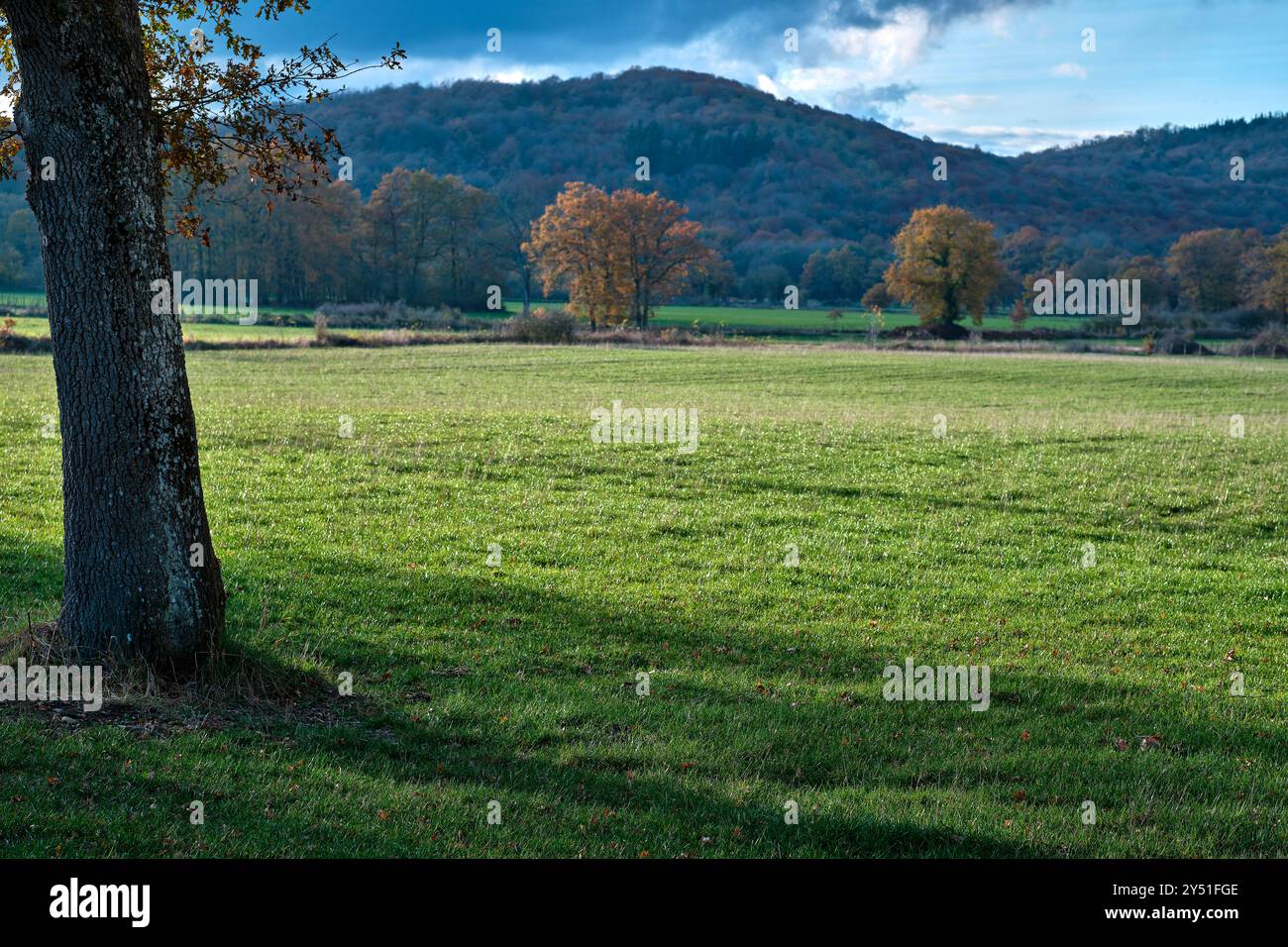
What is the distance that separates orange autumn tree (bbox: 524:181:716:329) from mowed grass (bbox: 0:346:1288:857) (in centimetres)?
7205

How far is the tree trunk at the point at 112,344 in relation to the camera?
27.2 feet

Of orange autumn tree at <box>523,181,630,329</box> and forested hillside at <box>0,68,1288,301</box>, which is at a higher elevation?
forested hillside at <box>0,68,1288,301</box>

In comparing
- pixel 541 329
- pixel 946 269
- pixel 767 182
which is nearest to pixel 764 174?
pixel 767 182

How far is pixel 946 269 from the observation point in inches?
3991

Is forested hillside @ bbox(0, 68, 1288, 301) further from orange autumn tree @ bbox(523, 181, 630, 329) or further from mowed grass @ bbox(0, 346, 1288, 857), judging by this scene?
mowed grass @ bbox(0, 346, 1288, 857)

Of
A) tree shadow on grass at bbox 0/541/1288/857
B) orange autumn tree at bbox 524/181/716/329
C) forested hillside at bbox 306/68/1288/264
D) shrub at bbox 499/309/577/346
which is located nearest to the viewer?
tree shadow on grass at bbox 0/541/1288/857

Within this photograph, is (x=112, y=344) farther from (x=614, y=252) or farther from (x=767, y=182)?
(x=767, y=182)

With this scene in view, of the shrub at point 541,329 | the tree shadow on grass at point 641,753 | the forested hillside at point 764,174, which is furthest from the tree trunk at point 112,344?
the forested hillside at point 764,174

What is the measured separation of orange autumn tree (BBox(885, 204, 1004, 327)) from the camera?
10125 cm

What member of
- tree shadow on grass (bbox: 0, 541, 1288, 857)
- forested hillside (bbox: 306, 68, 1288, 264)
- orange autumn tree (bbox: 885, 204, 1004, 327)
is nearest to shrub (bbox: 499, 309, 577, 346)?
orange autumn tree (bbox: 885, 204, 1004, 327)

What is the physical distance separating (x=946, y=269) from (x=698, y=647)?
9724cm

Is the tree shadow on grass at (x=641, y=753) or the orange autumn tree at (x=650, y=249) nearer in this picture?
the tree shadow on grass at (x=641, y=753)

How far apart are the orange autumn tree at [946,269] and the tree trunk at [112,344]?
3861 inches

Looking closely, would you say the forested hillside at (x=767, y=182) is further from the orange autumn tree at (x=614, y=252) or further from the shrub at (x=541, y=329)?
the shrub at (x=541, y=329)
